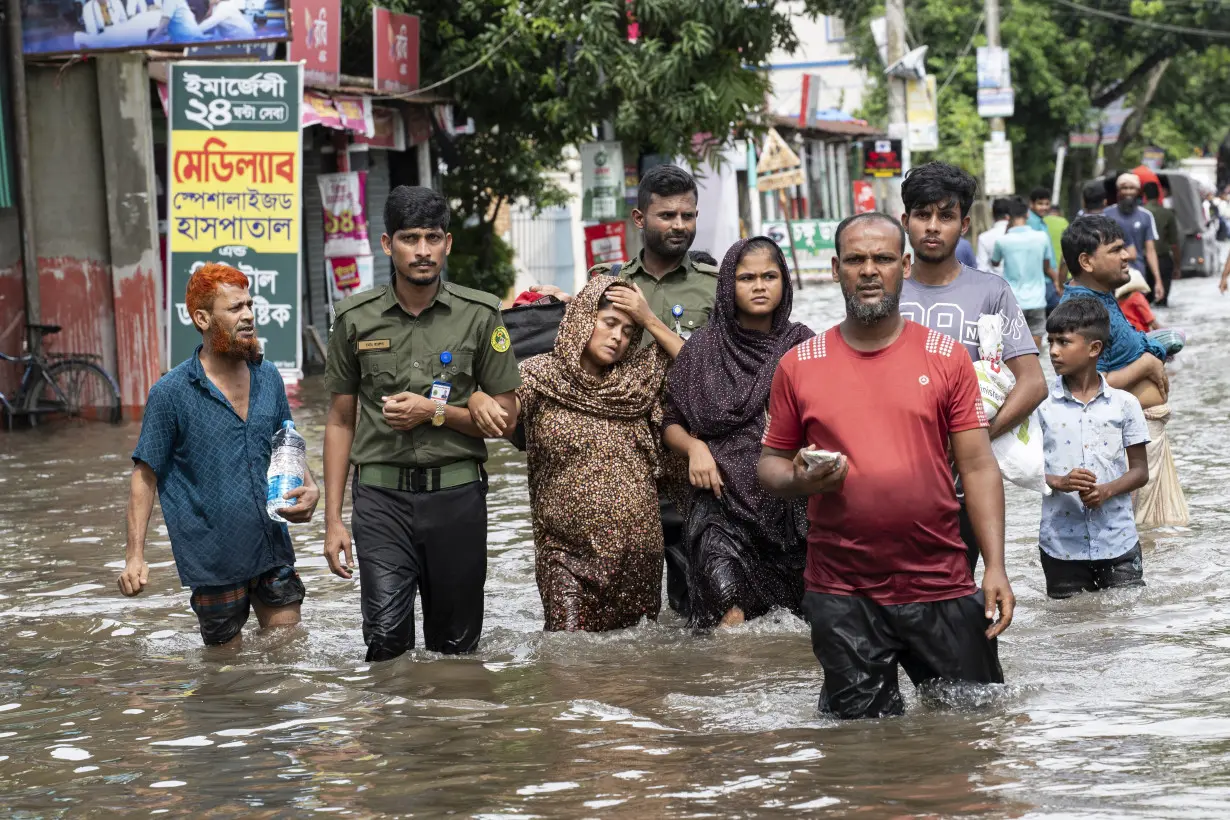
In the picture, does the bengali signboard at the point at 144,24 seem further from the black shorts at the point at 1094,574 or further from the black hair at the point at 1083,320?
the black shorts at the point at 1094,574

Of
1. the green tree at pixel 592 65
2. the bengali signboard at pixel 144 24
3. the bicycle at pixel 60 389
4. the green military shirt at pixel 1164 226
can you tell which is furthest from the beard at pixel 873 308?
the green military shirt at pixel 1164 226

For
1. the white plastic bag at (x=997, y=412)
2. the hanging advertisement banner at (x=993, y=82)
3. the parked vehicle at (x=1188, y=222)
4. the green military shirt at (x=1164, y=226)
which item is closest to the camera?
the white plastic bag at (x=997, y=412)

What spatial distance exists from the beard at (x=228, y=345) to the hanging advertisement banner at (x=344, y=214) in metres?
13.8

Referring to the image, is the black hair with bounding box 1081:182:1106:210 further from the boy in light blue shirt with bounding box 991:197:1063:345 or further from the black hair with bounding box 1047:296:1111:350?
the black hair with bounding box 1047:296:1111:350

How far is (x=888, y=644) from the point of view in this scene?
496 cm

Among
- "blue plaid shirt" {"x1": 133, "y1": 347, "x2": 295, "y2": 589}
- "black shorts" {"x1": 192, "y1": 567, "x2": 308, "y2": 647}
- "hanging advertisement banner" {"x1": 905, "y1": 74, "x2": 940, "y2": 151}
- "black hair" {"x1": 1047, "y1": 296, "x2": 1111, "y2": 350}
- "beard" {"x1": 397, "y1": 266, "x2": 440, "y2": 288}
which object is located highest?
"hanging advertisement banner" {"x1": 905, "y1": 74, "x2": 940, "y2": 151}

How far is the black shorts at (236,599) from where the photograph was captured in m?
6.48

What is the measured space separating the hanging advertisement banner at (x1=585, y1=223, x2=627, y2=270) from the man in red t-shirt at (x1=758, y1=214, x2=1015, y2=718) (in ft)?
54.6

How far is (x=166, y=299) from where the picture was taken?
16797mm

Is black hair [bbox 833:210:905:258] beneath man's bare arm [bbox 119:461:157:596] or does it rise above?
above

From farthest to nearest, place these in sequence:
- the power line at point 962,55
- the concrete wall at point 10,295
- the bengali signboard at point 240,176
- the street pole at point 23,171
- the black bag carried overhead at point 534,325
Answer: the power line at point 962,55, the concrete wall at point 10,295, the bengali signboard at point 240,176, the street pole at point 23,171, the black bag carried overhead at point 534,325

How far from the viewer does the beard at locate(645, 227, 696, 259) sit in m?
7.06

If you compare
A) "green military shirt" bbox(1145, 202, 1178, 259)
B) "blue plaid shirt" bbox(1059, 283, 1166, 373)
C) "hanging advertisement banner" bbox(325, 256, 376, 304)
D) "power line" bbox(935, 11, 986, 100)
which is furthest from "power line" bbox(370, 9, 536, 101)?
"power line" bbox(935, 11, 986, 100)

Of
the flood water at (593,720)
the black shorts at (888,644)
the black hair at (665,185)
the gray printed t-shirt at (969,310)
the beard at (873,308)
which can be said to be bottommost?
the flood water at (593,720)
